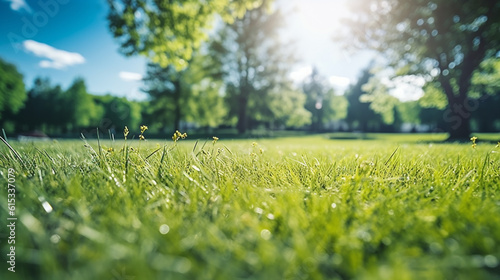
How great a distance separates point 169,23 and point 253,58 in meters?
19.9

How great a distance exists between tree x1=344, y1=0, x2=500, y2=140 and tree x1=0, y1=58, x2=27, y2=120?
46486 millimetres

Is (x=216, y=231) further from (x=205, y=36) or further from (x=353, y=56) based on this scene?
(x=353, y=56)

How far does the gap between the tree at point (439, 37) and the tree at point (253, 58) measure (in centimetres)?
1097

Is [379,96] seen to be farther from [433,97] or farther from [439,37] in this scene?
[439,37]

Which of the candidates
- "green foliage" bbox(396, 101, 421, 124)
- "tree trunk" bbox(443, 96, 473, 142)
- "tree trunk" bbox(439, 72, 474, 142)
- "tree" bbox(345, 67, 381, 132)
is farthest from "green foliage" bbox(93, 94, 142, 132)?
"green foliage" bbox(396, 101, 421, 124)

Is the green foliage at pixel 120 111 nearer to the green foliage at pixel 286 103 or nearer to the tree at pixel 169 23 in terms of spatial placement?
the green foliage at pixel 286 103

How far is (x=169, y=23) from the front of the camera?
8992 mm

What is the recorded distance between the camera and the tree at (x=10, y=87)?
3641 centimetres

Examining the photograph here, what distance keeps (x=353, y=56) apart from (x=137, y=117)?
65.2 metres

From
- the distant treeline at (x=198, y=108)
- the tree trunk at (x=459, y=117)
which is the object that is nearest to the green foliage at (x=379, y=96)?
the distant treeline at (x=198, y=108)

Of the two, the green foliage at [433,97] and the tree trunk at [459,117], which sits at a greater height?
the green foliage at [433,97]

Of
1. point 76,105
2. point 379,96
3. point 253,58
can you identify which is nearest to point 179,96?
point 253,58

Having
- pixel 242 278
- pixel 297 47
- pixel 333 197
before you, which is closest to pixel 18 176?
pixel 242 278

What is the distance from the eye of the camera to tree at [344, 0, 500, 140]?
12859 millimetres
